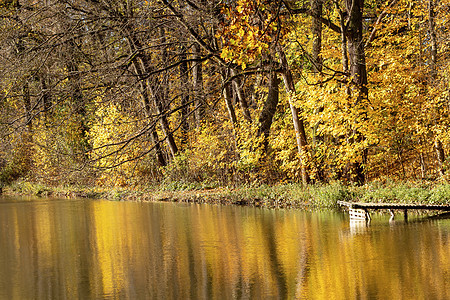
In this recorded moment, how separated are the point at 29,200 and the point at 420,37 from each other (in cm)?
1983

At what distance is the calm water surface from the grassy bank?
0.82 meters

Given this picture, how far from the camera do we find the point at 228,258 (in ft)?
42.0

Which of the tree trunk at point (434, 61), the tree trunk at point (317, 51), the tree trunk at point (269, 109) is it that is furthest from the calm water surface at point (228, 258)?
the tree trunk at point (269, 109)

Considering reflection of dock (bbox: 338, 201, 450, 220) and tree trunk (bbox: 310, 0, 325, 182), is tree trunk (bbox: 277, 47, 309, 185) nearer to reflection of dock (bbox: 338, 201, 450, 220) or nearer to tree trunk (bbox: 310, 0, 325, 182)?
tree trunk (bbox: 310, 0, 325, 182)

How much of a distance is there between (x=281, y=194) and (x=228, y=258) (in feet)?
30.3

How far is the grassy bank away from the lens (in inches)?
677

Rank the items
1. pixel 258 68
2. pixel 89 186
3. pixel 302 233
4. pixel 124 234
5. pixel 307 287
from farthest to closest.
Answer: pixel 89 186
pixel 258 68
pixel 124 234
pixel 302 233
pixel 307 287

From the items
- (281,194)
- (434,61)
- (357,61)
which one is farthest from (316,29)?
(281,194)

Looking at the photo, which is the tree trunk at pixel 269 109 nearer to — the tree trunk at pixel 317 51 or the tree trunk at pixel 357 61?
the tree trunk at pixel 317 51

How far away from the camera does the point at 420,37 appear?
2084 centimetres

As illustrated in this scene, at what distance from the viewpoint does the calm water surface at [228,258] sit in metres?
10.0

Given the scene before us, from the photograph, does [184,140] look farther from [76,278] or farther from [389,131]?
[76,278]

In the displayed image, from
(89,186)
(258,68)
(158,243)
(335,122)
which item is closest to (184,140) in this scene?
(89,186)

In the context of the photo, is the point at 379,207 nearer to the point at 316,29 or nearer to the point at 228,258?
the point at 228,258
